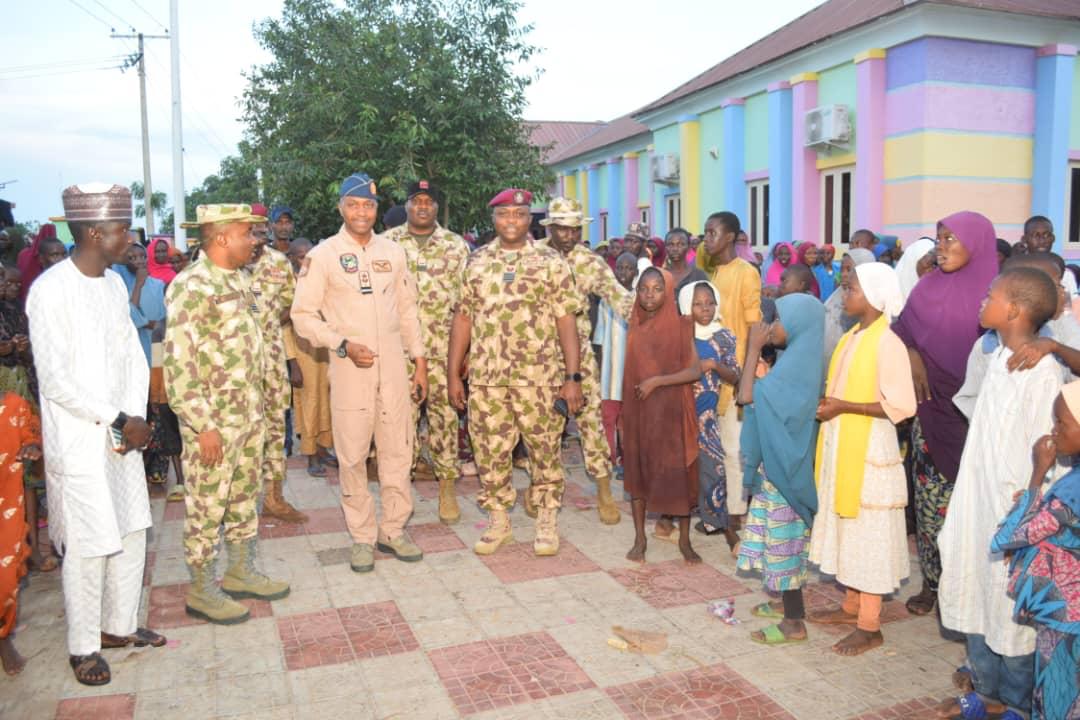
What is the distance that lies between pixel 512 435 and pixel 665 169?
44.4 ft

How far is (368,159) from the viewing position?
46.3 feet

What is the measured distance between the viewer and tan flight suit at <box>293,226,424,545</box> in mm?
4668

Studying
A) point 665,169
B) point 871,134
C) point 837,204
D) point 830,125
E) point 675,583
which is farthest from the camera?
point 665,169

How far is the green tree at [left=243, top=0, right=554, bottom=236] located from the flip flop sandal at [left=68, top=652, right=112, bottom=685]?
10220 mm

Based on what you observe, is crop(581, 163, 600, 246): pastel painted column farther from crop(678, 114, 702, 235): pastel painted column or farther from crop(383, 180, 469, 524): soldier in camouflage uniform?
crop(383, 180, 469, 524): soldier in camouflage uniform

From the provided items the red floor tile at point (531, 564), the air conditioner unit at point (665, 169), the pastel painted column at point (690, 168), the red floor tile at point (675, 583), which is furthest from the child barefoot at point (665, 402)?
the air conditioner unit at point (665, 169)

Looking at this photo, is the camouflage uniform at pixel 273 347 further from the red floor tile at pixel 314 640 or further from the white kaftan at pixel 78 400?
the white kaftan at pixel 78 400

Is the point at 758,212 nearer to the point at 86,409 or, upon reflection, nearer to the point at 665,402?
the point at 665,402

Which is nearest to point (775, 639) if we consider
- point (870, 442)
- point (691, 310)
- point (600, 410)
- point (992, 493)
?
point (870, 442)

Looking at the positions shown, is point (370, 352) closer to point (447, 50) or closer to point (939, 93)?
point (939, 93)

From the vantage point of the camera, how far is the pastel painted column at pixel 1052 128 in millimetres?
11219

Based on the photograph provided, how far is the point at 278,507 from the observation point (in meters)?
5.81

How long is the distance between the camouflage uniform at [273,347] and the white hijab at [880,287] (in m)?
3.44

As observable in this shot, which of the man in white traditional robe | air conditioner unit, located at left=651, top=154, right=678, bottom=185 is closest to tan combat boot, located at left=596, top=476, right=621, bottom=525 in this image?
the man in white traditional robe
